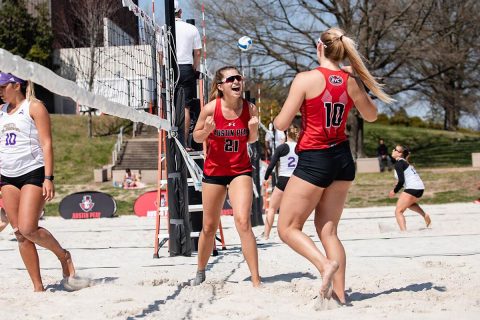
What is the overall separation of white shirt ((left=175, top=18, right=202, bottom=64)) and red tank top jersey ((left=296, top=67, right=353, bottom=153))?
3470 mm

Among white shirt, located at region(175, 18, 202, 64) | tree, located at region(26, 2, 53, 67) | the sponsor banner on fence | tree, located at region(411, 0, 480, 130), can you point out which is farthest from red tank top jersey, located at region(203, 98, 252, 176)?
tree, located at region(26, 2, 53, 67)

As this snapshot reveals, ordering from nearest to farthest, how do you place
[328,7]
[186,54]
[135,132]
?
1. [186,54]
2. [328,7]
3. [135,132]

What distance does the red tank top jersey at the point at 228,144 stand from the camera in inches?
229

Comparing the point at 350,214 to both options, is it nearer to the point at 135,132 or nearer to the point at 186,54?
the point at 186,54

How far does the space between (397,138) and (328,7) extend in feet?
44.5

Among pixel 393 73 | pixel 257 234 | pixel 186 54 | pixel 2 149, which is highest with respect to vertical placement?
pixel 393 73

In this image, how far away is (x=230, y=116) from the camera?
583 centimetres

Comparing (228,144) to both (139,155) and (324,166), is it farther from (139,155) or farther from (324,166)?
(139,155)

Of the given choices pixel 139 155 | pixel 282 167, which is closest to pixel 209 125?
pixel 282 167

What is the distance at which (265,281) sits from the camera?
619cm

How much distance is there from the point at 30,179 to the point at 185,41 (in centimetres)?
316

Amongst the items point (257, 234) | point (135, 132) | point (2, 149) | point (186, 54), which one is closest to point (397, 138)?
point (135, 132)

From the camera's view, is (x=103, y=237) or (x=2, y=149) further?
(x=103, y=237)

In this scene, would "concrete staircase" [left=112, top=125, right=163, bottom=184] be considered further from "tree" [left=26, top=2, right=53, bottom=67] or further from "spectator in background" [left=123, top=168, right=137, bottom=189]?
"tree" [left=26, top=2, right=53, bottom=67]
